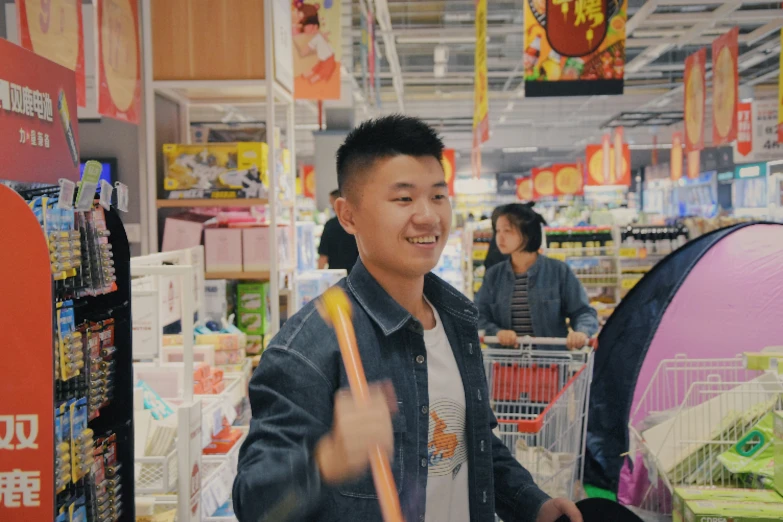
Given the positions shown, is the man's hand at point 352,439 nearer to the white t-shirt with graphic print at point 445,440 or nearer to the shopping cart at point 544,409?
the white t-shirt with graphic print at point 445,440

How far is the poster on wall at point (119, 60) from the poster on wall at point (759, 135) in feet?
37.6

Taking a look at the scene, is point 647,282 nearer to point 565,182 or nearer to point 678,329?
point 678,329

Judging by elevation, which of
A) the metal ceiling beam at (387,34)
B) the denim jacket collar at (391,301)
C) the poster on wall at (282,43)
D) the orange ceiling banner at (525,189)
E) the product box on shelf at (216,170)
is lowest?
the denim jacket collar at (391,301)

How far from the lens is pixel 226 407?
396 centimetres

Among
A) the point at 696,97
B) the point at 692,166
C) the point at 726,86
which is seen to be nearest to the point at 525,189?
the point at 692,166

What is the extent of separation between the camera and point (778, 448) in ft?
7.87

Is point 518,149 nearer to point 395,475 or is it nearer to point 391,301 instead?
point 391,301

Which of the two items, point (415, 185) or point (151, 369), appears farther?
point (151, 369)

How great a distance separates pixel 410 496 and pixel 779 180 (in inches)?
401

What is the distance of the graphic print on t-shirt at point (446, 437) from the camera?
1.64 m

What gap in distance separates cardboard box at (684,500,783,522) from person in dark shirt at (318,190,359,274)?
237 inches

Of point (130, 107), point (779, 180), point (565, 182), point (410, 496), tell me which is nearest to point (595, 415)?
point (130, 107)

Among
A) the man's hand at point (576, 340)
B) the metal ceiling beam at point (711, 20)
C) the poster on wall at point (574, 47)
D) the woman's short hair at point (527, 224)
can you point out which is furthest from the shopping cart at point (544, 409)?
the metal ceiling beam at point (711, 20)

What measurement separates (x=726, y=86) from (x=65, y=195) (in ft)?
32.2
